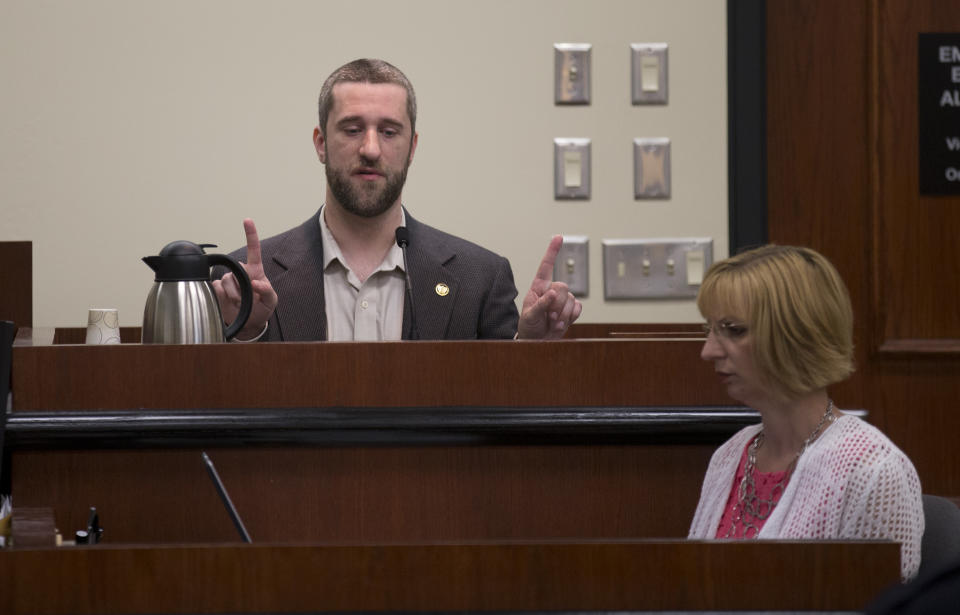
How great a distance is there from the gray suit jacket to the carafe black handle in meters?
0.67

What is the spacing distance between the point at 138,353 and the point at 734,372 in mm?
800

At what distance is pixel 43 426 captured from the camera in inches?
54.9

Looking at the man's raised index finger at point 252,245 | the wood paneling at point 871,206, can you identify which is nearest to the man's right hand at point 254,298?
the man's raised index finger at point 252,245

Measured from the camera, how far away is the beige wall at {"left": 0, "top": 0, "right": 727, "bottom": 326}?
10.4 feet

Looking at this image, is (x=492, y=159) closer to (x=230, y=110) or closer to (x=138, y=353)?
(x=230, y=110)

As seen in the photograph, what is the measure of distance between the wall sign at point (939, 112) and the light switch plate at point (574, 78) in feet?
3.15

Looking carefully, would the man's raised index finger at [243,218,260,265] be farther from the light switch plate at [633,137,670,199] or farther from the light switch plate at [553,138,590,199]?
the light switch plate at [633,137,670,199]

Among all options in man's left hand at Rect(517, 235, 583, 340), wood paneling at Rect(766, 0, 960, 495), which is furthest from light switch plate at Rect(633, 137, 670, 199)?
man's left hand at Rect(517, 235, 583, 340)

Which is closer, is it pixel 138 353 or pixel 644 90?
pixel 138 353

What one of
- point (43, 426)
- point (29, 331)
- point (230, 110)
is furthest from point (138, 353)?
point (230, 110)

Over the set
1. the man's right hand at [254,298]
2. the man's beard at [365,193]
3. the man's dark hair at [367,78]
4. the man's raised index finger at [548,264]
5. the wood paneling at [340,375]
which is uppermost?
the man's dark hair at [367,78]

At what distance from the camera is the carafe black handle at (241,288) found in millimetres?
1675

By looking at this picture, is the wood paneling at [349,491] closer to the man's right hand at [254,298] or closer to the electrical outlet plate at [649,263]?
the man's right hand at [254,298]

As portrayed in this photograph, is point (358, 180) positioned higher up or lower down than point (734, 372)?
higher up
